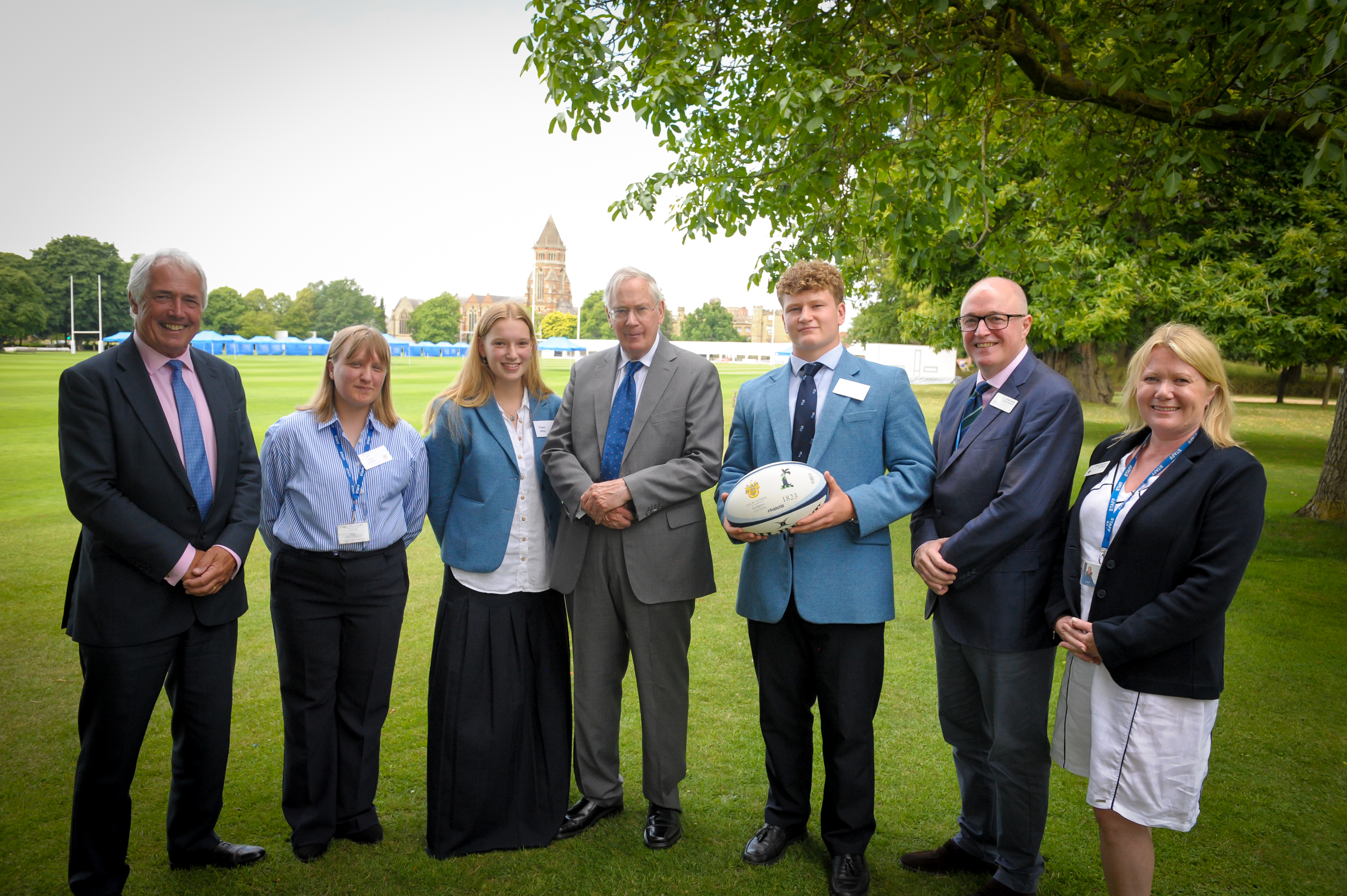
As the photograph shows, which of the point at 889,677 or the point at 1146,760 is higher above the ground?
the point at 1146,760

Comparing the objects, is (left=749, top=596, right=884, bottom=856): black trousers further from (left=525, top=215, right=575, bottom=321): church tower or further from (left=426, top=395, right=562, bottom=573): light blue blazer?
(left=525, top=215, right=575, bottom=321): church tower

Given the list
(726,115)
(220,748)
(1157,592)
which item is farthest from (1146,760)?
(726,115)

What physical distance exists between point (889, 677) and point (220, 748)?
4433mm

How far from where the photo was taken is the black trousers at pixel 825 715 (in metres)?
3.40

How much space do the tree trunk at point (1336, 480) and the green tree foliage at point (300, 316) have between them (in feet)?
406

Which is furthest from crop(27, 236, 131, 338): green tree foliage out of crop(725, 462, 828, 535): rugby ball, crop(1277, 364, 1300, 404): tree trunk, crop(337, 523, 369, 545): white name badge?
crop(1277, 364, 1300, 404): tree trunk

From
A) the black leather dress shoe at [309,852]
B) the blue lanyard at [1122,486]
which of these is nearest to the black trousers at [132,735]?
the black leather dress shoe at [309,852]

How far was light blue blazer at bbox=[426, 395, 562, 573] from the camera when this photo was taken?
368cm

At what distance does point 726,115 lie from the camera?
804cm

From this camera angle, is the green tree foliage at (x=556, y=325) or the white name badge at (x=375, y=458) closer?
the white name badge at (x=375, y=458)

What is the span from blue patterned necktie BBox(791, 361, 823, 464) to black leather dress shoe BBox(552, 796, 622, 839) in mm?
2027

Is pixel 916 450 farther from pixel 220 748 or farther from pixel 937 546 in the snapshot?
pixel 220 748

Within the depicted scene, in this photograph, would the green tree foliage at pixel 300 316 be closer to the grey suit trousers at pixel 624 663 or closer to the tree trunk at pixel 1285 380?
the tree trunk at pixel 1285 380

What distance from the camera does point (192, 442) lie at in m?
3.29
